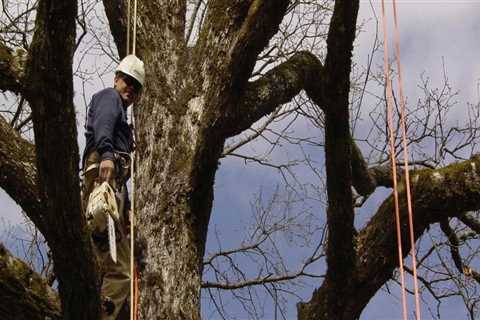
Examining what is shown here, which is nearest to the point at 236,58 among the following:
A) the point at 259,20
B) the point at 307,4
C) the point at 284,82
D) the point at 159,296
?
the point at 259,20

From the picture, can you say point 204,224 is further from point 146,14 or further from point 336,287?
point 146,14

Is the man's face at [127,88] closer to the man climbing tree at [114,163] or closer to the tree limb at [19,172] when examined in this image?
the man climbing tree at [114,163]

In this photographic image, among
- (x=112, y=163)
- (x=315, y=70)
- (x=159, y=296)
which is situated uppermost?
(x=315, y=70)

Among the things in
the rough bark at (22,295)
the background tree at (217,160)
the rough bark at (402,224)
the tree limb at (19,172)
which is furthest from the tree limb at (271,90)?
the rough bark at (22,295)

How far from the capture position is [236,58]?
4.18 meters

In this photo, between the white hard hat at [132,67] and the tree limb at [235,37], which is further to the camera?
the white hard hat at [132,67]

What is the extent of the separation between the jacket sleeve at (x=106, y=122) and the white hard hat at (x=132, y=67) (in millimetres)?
189

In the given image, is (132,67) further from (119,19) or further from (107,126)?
(119,19)

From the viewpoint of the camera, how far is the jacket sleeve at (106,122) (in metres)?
4.31

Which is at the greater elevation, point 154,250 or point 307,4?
point 307,4

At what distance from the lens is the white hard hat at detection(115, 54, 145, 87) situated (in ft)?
14.9

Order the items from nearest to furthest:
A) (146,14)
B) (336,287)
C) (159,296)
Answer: (159,296) < (336,287) < (146,14)

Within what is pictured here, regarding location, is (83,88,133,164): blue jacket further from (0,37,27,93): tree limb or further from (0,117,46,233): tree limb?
(0,37,27,93): tree limb

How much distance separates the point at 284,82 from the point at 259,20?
24.3 inches
